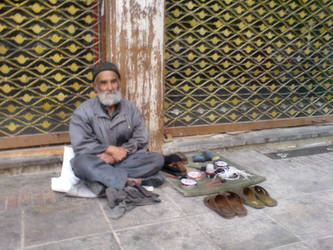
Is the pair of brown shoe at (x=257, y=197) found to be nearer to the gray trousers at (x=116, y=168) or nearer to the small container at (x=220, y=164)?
the small container at (x=220, y=164)

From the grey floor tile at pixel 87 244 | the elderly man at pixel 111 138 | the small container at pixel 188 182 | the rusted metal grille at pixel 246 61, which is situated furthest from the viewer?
the rusted metal grille at pixel 246 61

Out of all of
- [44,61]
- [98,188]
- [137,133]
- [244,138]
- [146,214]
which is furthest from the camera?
[244,138]

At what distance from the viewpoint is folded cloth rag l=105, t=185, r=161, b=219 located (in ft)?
11.2

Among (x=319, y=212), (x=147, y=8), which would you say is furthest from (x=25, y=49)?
(x=319, y=212)

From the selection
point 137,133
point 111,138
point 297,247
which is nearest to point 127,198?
point 111,138

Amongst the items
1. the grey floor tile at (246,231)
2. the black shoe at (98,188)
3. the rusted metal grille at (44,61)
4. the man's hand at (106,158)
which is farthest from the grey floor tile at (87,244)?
the rusted metal grille at (44,61)

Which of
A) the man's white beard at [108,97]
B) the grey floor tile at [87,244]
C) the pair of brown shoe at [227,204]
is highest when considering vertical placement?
the man's white beard at [108,97]

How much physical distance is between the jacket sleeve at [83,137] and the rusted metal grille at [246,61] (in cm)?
141

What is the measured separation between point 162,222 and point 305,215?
141 centimetres

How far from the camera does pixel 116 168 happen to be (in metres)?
3.89

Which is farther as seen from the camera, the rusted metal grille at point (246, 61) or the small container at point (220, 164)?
the rusted metal grille at point (246, 61)

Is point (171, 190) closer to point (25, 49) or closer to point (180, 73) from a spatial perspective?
point (180, 73)

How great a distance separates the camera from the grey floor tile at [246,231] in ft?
9.73

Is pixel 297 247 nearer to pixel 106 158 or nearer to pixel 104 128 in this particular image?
pixel 106 158
